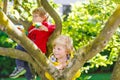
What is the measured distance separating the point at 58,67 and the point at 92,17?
4.60 m

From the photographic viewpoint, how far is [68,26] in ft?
26.7

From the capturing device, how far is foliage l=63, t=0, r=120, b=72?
8102 mm

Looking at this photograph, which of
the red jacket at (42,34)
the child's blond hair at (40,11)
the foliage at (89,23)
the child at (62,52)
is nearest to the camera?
the child at (62,52)

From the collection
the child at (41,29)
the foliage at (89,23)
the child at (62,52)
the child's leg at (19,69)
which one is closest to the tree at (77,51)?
the child at (62,52)

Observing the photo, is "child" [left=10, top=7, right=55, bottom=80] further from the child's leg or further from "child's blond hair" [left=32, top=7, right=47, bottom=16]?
the child's leg

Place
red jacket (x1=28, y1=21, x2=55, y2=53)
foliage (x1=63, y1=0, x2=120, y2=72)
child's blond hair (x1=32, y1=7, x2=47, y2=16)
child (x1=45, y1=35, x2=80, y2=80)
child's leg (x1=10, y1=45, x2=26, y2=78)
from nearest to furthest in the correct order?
child (x1=45, y1=35, x2=80, y2=80)
child's blond hair (x1=32, y1=7, x2=47, y2=16)
red jacket (x1=28, y1=21, x2=55, y2=53)
child's leg (x1=10, y1=45, x2=26, y2=78)
foliage (x1=63, y1=0, x2=120, y2=72)

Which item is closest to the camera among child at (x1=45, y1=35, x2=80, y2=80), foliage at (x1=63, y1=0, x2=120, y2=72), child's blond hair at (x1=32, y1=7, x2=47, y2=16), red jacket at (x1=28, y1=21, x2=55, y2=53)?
child at (x1=45, y1=35, x2=80, y2=80)

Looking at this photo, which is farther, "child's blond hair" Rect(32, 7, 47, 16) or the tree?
"child's blond hair" Rect(32, 7, 47, 16)

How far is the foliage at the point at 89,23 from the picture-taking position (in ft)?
26.6

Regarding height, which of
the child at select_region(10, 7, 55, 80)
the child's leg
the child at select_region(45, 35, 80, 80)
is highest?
the child at select_region(10, 7, 55, 80)

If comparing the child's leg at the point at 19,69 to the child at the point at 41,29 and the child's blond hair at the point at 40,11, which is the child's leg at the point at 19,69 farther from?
the child's blond hair at the point at 40,11

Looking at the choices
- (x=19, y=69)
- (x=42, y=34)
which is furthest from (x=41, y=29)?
(x=19, y=69)

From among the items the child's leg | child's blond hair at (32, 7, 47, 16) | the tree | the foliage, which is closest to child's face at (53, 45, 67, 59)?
the tree

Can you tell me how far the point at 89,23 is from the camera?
8.45m
